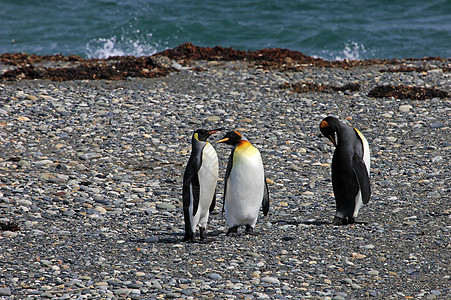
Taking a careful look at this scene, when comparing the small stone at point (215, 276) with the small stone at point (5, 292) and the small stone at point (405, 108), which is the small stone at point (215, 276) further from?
the small stone at point (405, 108)

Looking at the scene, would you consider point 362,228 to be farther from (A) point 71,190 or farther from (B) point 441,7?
(B) point 441,7

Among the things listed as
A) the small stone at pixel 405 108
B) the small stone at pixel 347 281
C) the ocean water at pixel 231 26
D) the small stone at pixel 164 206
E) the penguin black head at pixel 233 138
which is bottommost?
the small stone at pixel 164 206

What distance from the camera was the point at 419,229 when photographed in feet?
17.8

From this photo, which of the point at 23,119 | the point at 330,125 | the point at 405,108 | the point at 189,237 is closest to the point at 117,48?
the point at 23,119

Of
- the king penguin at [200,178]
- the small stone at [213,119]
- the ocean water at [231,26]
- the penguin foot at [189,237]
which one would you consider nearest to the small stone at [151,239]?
the penguin foot at [189,237]

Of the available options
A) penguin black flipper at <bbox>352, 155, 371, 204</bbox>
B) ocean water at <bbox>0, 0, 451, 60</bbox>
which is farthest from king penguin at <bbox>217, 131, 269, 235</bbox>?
ocean water at <bbox>0, 0, 451, 60</bbox>

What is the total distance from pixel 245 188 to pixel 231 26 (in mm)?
19191

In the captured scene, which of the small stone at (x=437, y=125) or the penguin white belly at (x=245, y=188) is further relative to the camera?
the small stone at (x=437, y=125)

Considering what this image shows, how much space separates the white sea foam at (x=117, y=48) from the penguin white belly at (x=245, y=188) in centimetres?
1507

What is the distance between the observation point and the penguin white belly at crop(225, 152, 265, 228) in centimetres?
546

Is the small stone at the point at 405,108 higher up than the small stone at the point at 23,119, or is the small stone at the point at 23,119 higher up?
the small stone at the point at 405,108

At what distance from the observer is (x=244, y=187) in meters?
5.51

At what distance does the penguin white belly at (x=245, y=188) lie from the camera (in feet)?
17.9

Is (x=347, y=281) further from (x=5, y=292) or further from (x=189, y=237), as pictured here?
(x=5, y=292)
